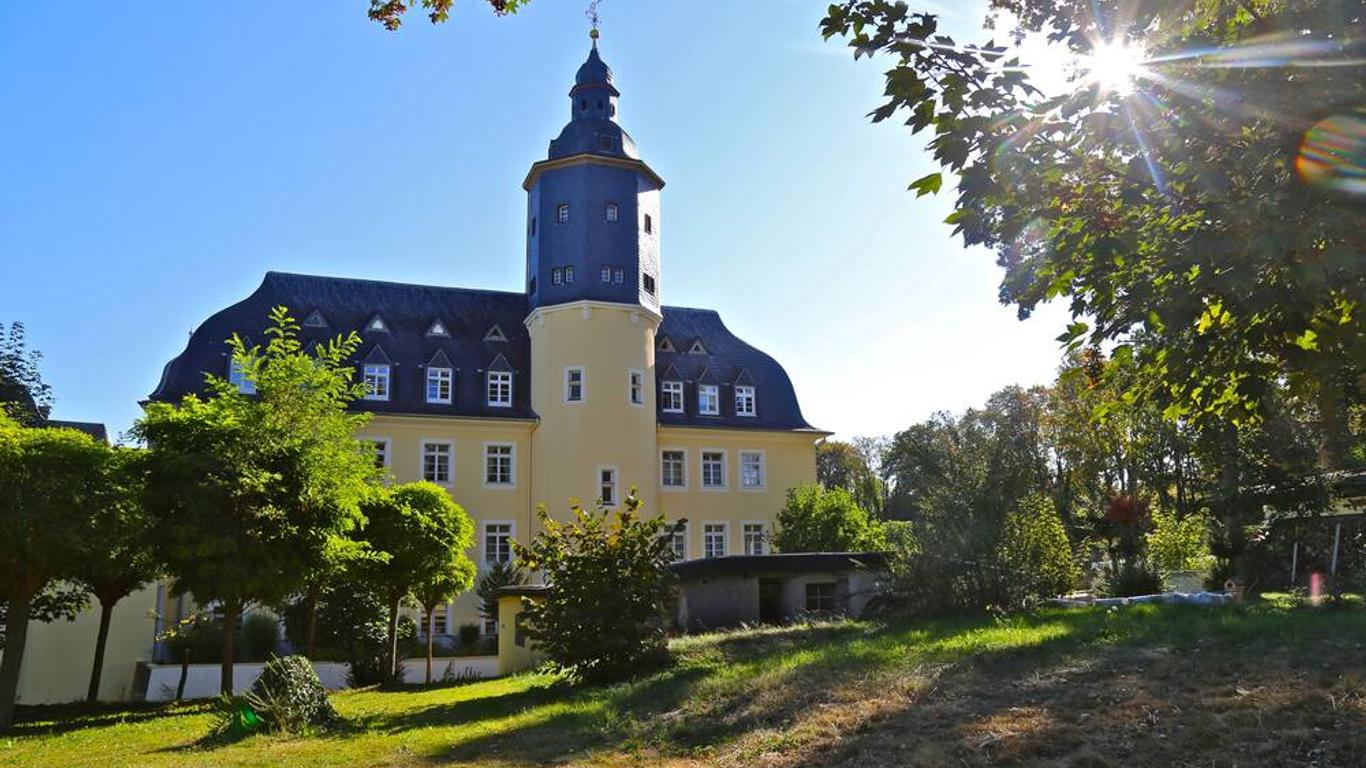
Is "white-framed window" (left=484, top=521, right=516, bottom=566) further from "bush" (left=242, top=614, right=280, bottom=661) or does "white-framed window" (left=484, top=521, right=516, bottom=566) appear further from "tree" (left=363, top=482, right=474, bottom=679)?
"tree" (left=363, top=482, right=474, bottom=679)

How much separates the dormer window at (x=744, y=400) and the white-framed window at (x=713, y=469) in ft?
6.94

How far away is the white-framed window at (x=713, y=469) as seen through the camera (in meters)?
37.2

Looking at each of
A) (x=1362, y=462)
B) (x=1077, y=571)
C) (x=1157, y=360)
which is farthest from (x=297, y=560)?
(x=1362, y=462)

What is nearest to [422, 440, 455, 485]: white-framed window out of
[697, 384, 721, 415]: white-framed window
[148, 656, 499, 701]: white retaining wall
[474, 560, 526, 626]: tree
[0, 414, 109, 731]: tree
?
[474, 560, 526, 626]: tree

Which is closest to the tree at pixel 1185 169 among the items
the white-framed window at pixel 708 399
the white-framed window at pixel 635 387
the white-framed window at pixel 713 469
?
the white-framed window at pixel 635 387

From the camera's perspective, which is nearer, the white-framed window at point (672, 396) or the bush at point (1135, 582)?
the bush at point (1135, 582)

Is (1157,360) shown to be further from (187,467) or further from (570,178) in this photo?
(570,178)

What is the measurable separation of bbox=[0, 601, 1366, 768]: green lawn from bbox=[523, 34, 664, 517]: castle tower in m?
20.8

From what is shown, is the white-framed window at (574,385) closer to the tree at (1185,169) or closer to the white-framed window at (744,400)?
the white-framed window at (744,400)

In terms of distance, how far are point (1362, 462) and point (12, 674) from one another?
3488 centimetres

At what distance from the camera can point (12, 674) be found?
13.9 meters

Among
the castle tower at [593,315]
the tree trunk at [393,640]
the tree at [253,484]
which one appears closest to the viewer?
the tree at [253,484]

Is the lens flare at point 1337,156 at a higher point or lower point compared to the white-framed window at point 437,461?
lower

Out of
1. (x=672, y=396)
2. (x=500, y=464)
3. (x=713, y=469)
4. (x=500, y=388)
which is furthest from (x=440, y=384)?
(x=713, y=469)
